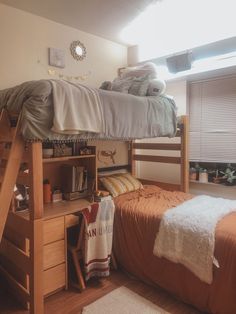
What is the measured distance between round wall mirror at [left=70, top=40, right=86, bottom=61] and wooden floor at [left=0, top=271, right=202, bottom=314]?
8.21 feet

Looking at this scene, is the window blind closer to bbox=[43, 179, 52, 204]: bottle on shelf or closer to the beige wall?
the beige wall

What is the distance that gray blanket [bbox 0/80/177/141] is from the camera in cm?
168

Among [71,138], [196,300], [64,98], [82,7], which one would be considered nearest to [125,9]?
[82,7]

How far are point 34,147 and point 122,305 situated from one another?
4.91 feet

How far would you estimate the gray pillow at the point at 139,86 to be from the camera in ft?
8.61

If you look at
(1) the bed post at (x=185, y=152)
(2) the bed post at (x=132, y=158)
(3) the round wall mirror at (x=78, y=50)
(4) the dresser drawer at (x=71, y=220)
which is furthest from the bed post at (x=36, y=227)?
(2) the bed post at (x=132, y=158)

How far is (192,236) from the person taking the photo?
205 centimetres

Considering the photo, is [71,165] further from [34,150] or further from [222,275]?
[222,275]

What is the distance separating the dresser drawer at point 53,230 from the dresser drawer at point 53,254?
0.15 ft

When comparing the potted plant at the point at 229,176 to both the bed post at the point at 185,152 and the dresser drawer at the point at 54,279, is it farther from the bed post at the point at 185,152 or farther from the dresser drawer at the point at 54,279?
the dresser drawer at the point at 54,279

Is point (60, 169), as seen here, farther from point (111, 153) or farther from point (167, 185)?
point (167, 185)

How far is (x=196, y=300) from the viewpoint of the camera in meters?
2.04

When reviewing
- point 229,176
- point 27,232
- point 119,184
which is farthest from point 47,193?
point 229,176

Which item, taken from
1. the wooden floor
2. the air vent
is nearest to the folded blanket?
the wooden floor
